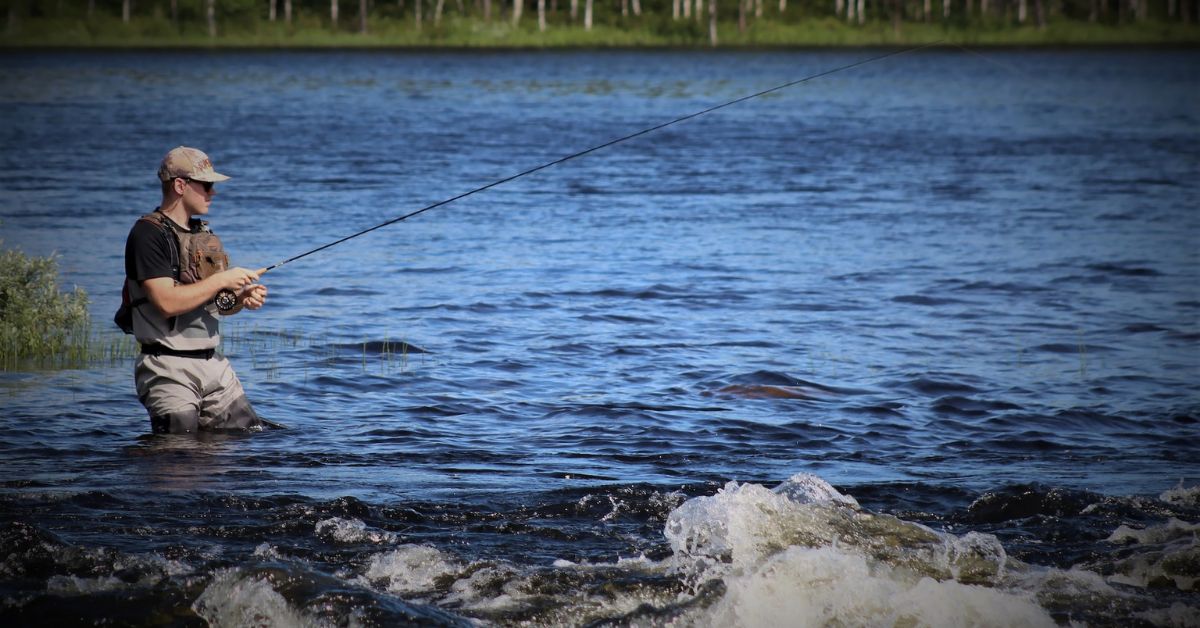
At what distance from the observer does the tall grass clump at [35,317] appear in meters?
9.36

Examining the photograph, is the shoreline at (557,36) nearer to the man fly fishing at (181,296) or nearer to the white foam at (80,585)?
the man fly fishing at (181,296)

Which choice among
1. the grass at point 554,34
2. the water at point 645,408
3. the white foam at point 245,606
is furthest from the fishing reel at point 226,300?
the grass at point 554,34

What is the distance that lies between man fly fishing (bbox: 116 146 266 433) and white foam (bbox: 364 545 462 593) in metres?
1.72

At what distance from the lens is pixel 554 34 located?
239ft

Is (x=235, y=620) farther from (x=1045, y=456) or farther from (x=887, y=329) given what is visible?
(x=887, y=329)

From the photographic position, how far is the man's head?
20.2 feet

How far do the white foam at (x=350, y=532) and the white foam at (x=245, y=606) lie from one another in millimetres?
728

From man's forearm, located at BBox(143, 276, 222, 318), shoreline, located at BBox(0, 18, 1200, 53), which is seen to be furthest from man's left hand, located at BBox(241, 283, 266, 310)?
shoreline, located at BBox(0, 18, 1200, 53)

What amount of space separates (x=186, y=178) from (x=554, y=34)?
68.4 m

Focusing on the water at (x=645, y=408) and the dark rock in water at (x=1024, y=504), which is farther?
the dark rock in water at (x=1024, y=504)

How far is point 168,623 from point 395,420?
3.43m

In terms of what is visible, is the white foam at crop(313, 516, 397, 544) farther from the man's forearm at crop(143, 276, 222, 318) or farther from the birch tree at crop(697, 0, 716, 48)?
the birch tree at crop(697, 0, 716, 48)

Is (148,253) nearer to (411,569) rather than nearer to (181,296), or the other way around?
(181,296)

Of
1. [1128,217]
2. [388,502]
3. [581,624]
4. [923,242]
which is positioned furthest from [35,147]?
[581,624]
